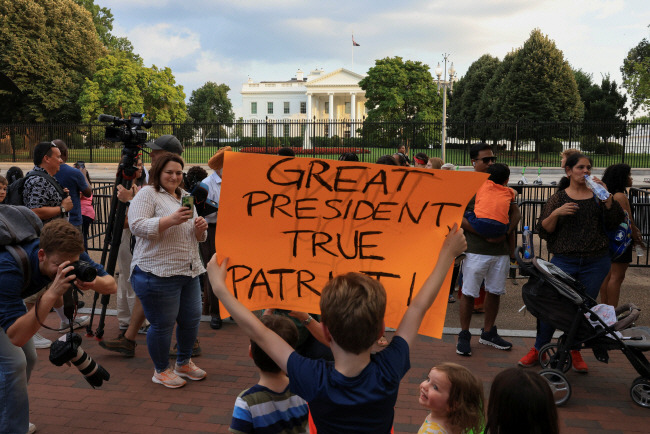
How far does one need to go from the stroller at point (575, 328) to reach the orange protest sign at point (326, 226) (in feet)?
7.66

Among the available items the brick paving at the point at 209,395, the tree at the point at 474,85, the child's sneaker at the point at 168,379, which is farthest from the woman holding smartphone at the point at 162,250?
the tree at the point at 474,85

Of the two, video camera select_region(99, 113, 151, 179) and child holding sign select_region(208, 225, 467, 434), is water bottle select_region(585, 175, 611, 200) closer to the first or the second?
child holding sign select_region(208, 225, 467, 434)

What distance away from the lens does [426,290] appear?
2.33 m

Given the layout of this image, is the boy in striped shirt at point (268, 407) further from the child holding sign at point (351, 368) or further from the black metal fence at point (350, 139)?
the black metal fence at point (350, 139)

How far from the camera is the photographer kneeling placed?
2721 mm

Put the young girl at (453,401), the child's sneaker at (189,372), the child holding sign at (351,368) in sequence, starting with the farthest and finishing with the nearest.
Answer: the child's sneaker at (189,372)
the young girl at (453,401)
the child holding sign at (351,368)

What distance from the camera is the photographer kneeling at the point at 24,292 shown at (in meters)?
2.72

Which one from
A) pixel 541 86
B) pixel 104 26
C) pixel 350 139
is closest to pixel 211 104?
pixel 104 26

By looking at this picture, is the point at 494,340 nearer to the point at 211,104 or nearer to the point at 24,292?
the point at 24,292

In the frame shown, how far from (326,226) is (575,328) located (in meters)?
2.76

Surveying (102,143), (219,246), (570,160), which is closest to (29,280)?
(219,246)

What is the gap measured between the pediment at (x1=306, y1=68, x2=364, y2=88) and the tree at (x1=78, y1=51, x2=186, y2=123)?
39130mm

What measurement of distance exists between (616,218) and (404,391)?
7.82ft

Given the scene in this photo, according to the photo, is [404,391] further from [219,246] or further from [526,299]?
[219,246]
